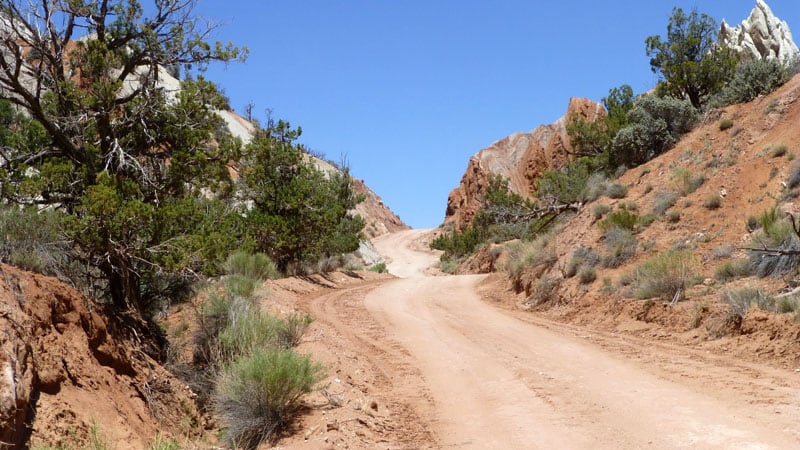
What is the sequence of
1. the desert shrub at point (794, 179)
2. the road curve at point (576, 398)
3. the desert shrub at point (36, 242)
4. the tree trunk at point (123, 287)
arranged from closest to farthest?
the road curve at point (576, 398) < the desert shrub at point (36, 242) < the tree trunk at point (123, 287) < the desert shrub at point (794, 179)

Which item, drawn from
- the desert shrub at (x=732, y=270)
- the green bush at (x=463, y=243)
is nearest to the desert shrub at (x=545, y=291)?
the desert shrub at (x=732, y=270)

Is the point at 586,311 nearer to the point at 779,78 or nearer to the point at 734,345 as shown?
the point at 734,345

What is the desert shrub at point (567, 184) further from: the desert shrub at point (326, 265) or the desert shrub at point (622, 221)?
the desert shrub at point (326, 265)

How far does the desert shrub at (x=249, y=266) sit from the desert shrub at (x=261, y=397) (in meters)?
9.99

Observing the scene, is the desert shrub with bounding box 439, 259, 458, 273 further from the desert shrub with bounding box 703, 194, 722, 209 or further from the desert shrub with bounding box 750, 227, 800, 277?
the desert shrub with bounding box 750, 227, 800, 277

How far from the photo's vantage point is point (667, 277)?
1238 cm

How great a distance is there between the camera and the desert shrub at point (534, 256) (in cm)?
1892

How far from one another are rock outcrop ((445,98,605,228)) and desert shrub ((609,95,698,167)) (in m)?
28.6

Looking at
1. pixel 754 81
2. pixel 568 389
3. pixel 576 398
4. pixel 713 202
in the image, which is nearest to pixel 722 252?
pixel 713 202

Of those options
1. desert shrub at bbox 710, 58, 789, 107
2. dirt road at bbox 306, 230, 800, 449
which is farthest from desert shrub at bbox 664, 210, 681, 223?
desert shrub at bbox 710, 58, 789, 107

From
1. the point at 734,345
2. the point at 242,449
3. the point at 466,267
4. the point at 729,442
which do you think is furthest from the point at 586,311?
the point at 466,267

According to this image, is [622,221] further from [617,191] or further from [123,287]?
[123,287]

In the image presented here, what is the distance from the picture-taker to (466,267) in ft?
121

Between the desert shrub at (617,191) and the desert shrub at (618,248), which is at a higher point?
the desert shrub at (617,191)
